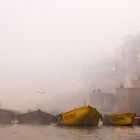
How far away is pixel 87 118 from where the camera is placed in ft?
214

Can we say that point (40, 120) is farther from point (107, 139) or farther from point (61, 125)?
point (107, 139)

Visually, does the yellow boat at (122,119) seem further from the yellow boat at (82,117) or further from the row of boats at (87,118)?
the yellow boat at (82,117)

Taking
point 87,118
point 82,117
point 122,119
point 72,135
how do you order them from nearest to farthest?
point 72,135 < point 82,117 < point 87,118 < point 122,119

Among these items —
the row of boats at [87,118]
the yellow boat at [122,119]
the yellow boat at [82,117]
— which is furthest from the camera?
the yellow boat at [122,119]

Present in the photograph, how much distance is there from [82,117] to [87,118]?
1103 millimetres

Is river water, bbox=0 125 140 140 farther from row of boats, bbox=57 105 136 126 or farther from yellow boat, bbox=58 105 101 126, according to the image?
row of boats, bbox=57 105 136 126

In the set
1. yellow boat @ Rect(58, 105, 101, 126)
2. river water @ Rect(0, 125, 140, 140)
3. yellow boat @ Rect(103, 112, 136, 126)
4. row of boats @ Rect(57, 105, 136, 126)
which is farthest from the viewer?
yellow boat @ Rect(103, 112, 136, 126)

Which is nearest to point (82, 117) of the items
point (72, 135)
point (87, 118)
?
point (87, 118)

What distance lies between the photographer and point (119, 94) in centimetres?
10200

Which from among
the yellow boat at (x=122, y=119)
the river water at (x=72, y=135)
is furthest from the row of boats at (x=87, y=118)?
the river water at (x=72, y=135)

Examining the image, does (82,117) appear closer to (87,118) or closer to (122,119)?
(87,118)

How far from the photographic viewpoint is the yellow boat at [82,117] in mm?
64125

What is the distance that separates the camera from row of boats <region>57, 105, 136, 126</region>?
64.4m

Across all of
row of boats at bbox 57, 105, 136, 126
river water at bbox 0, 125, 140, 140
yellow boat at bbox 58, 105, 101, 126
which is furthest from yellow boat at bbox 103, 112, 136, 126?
river water at bbox 0, 125, 140, 140
